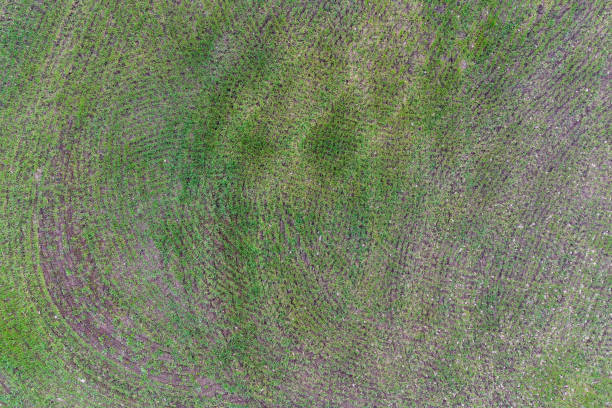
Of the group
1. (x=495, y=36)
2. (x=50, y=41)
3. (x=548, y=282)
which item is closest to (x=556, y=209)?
(x=548, y=282)

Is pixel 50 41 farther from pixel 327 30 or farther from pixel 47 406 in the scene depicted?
pixel 47 406

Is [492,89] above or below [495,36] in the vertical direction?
below

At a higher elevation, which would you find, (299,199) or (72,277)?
(299,199)

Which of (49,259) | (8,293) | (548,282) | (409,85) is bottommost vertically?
(8,293)

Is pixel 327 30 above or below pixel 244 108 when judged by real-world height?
above

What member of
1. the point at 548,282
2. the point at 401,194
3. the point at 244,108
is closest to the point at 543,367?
the point at 548,282

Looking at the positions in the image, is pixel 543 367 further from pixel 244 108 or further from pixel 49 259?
pixel 49 259
